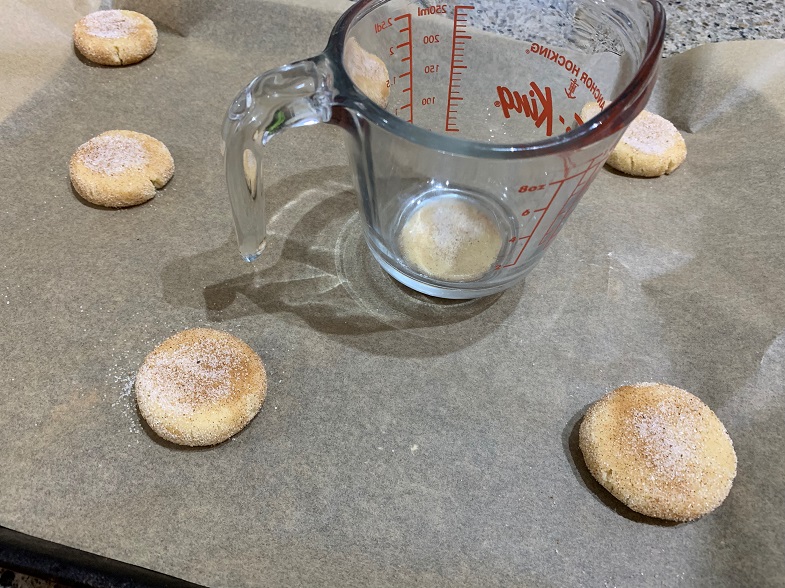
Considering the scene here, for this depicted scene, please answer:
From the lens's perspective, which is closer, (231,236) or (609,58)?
(609,58)

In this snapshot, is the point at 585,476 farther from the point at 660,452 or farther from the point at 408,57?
the point at 408,57

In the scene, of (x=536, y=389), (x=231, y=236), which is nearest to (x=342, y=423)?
(x=536, y=389)

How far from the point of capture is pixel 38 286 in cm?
82

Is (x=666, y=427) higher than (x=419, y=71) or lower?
lower

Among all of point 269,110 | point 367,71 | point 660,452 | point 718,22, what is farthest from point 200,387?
point 718,22

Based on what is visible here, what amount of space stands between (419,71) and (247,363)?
49cm

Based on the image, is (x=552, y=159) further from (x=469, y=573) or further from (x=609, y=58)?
(x=469, y=573)

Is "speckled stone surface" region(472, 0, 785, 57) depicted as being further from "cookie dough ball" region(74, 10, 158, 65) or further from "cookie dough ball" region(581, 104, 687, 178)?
"cookie dough ball" region(74, 10, 158, 65)

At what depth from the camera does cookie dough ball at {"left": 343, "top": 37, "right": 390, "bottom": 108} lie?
677 mm

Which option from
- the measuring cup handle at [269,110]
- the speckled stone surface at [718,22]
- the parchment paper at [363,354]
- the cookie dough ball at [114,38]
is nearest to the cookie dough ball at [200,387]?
the parchment paper at [363,354]

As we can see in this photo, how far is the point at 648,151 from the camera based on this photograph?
0.99 meters

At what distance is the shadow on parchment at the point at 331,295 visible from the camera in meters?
0.82

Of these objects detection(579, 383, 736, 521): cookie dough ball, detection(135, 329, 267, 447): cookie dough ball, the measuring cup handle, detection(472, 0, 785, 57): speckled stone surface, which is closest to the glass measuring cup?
the measuring cup handle

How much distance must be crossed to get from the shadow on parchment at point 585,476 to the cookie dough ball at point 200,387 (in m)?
0.38
